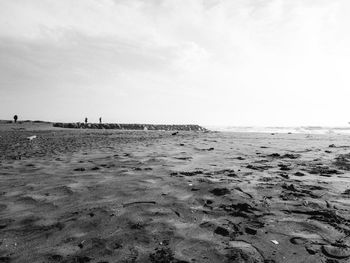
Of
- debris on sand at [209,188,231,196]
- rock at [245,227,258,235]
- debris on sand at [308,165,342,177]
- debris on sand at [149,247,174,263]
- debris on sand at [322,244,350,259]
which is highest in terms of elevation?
debris on sand at [308,165,342,177]

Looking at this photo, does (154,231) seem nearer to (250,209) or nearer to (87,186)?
(250,209)

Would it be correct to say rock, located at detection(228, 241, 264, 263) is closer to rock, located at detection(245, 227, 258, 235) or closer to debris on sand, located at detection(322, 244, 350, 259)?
rock, located at detection(245, 227, 258, 235)

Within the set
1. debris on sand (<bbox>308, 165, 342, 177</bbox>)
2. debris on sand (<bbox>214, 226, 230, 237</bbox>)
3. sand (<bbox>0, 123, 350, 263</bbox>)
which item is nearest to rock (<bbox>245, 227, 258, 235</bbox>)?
sand (<bbox>0, 123, 350, 263</bbox>)

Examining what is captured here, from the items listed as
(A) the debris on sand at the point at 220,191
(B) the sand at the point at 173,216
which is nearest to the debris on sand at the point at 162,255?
(B) the sand at the point at 173,216

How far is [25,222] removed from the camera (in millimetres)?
3240

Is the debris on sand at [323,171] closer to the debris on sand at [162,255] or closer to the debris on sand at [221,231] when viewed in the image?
the debris on sand at [221,231]

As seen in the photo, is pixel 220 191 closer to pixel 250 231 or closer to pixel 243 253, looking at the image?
pixel 250 231

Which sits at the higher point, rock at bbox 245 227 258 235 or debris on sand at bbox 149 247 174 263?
rock at bbox 245 227 258 235

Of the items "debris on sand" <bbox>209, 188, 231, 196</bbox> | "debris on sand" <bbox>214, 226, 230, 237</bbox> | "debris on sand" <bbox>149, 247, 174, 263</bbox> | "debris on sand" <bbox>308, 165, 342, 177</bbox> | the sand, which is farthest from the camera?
"debris on sand" <bbox>308, 165, 342, 177</bbox>

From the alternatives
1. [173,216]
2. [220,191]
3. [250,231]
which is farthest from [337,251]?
[220,191]

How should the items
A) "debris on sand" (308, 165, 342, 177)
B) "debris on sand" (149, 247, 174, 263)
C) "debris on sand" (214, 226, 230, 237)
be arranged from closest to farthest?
"debris on sand" (149, 247, 174, 263), "debris on sand" (214, 226, 230, 237), "debris on sand" (308, 165, 342, 177)

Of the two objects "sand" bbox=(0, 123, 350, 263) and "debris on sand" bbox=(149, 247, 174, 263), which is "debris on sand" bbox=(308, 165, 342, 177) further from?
"debris on sand" bbox=(149, 247, 174, 263)

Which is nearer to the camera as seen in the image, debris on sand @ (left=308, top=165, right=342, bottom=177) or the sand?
the sand

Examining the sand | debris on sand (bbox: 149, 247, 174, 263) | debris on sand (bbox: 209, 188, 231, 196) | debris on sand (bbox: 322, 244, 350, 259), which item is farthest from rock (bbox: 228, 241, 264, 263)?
debris on sand (bbox: 209, 188, 231, 196)
